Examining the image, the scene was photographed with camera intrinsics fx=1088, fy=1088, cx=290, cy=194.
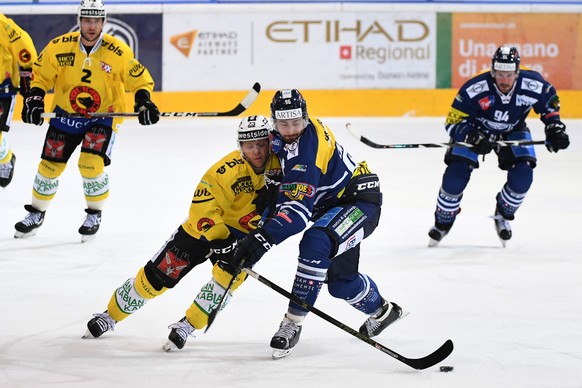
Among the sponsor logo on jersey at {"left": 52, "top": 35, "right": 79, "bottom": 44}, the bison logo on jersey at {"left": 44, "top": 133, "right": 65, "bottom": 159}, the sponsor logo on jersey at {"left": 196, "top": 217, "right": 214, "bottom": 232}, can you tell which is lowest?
the bison logo on jersey at {"left": 44, "top": 133, "right": 65, "bottom": 159}

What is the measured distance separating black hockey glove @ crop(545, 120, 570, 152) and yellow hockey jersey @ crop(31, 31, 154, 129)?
209cm

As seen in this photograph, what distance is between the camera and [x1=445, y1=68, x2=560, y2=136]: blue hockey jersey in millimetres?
5645

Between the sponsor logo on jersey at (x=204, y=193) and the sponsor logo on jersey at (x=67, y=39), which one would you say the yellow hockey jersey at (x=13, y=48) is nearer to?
the sponsor logo on jersey at (x=67, y=39)

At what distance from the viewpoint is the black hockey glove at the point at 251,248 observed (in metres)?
3.43

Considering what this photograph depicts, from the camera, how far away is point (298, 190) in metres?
3.54

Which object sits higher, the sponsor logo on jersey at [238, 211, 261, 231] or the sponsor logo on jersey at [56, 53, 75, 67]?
the sponsor logo on jersey at [56, 53, 75, 67]

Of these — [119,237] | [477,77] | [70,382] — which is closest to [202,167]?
[119,237]

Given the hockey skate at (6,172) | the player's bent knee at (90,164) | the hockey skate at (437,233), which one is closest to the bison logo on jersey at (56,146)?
the player's bent knee at (90,164)

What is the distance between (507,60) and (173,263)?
8.16 ft

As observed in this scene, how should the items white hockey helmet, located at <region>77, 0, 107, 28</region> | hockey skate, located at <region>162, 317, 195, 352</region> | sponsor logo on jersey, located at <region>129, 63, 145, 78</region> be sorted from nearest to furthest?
hockey skate, located at <region>162, 317, 195, 352</region>, white hockey helmet, located at <region>77, 0, 107, 28</region>, sponsor logo on jersey, located at <region>129, 63, 145, 78</region>

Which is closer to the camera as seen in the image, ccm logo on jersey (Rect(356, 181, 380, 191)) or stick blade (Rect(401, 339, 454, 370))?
stick blade (Rect(401, 339, 454, 370))

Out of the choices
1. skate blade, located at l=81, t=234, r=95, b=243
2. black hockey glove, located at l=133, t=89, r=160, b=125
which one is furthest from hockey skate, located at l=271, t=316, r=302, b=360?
skate blade, located at l=81, t=234, r=95, b=243

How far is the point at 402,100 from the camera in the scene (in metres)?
10.8

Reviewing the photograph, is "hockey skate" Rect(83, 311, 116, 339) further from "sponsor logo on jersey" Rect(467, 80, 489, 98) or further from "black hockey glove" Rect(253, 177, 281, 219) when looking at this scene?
"sponsor logo on jersey" Rect(467, 80, 489, 98)
